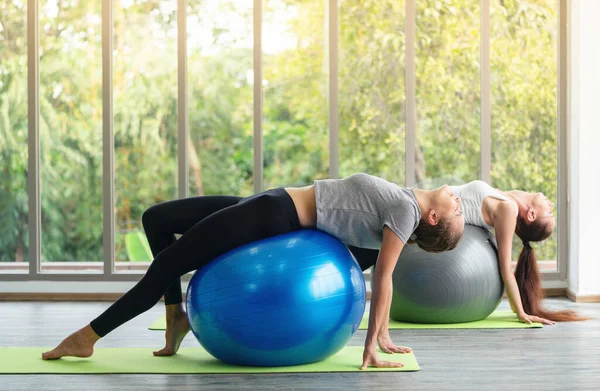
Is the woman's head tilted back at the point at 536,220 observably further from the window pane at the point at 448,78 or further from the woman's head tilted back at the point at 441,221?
the woman's head tilted back at the point at 441,221

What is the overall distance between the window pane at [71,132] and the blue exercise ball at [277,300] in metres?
2.50

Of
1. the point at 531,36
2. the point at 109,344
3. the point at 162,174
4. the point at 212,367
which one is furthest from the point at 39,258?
the point at 531,36

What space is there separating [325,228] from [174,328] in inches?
29.9

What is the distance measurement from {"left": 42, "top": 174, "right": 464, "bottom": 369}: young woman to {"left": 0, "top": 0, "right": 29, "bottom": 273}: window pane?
241 centimetres

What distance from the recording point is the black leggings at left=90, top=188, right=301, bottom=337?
10.2ft

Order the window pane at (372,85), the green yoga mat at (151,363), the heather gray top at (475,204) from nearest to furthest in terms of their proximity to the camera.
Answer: the green yoga mat at (151,363) < the heather gray top at (475,204) < the window pane at (372,85)

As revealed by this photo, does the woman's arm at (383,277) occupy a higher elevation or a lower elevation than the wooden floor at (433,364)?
higher

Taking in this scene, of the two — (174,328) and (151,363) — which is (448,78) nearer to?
(174,328)

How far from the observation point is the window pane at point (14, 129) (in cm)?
545

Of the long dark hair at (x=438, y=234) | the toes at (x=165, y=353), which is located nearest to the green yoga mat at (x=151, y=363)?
the toes at (x=165, y=353)

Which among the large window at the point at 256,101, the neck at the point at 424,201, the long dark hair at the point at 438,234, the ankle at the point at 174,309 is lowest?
the ankle at the point at 174,309

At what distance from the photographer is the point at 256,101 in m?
5.37

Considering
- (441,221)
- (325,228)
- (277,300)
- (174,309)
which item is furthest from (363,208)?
(174,309)

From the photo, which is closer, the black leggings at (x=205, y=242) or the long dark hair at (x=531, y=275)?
the black leggings at (x=205, y=242)
